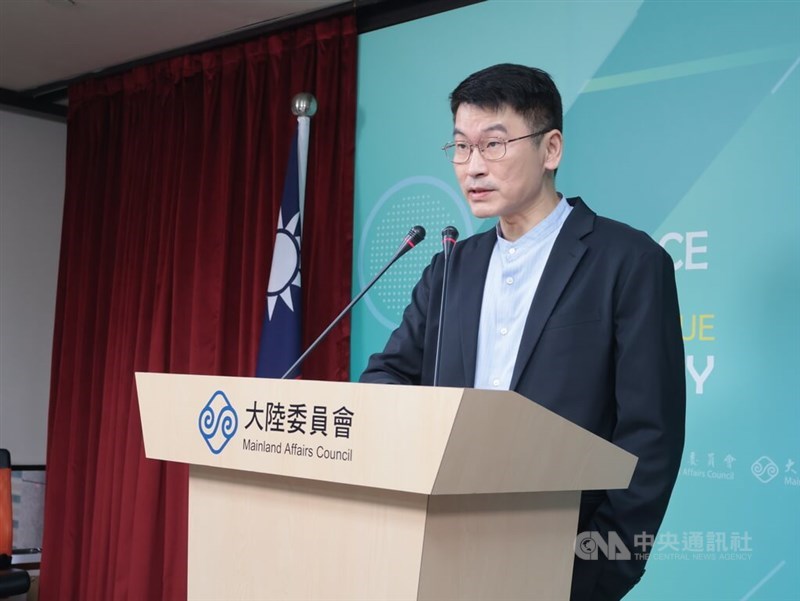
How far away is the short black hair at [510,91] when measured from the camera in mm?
1895

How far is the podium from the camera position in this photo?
3.96ft

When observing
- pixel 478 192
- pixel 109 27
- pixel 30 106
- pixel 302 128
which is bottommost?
pixel 478 192

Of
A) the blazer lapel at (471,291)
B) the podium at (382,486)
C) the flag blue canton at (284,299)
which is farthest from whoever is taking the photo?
the flag blue canton at (284,299)

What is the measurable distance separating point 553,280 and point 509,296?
12 cm

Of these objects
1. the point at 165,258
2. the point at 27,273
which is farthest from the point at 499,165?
the point at 27,273

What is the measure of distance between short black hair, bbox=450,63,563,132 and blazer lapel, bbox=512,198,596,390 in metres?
0.22

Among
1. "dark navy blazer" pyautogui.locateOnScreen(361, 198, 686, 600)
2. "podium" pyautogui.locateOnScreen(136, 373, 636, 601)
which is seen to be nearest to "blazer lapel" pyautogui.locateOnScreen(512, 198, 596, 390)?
"dark navy blazer" pyautogui.locateOnScreen(361, 198, 686, 600)

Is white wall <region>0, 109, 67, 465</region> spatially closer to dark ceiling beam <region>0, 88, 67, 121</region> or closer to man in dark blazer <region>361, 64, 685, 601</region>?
dark ceiling beam <region>0, 88, 67, 121</region>

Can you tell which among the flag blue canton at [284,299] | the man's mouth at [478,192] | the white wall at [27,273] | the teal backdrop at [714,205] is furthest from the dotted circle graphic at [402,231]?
the white wall at [27,273]

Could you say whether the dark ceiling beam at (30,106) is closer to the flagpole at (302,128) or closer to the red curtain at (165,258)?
the red curtain at (165,258)

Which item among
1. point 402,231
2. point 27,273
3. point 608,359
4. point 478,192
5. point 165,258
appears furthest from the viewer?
point 27,273

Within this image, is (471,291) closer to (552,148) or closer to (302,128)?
(552,148)

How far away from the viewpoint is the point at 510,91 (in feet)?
6.24
